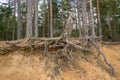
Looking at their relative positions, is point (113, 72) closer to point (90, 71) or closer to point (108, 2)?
point (90, 71)

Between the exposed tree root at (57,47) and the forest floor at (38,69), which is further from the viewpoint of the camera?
the exposed tree root at (57,47)

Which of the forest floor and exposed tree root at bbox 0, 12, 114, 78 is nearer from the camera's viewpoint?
the forest floor

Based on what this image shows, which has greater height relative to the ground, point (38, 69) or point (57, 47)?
point (57, 47)

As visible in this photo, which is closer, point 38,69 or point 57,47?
point 38,69

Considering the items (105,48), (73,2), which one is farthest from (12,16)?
(105,48)

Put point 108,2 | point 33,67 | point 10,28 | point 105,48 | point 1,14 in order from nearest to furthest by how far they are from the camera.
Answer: point 33,67, point 105,48, point 108,2, point 1,14, point 10,28

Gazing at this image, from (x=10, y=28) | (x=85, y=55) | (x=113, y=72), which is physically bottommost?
(x=113, y=72)

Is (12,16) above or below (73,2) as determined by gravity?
below

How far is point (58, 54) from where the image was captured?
684 centimetres

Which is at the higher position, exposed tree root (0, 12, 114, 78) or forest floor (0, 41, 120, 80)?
exposed tree root (0, 12, 114, 78)

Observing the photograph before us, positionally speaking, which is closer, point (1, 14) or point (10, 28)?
point (1, 14)

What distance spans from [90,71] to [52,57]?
139 cm

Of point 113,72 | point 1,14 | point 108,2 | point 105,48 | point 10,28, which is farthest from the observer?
point 10,28

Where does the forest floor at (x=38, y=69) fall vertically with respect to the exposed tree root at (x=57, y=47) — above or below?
Result: below
